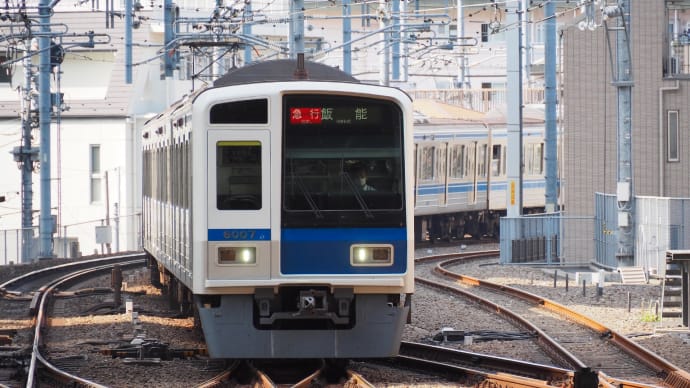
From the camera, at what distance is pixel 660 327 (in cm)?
1567

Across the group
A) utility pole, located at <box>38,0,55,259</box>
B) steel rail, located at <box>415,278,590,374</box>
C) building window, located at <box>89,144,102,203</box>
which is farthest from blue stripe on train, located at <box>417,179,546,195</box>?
building window, located at <box>89,144,102,203</box>

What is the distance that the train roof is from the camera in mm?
12258

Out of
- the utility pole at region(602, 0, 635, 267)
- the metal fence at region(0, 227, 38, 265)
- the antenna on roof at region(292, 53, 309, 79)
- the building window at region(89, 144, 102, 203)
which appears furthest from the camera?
the building window at region(89, 144, 102, 203)

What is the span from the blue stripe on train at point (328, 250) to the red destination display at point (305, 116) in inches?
35.0

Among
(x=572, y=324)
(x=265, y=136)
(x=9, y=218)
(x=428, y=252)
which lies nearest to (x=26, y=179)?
(x=428, y=252)

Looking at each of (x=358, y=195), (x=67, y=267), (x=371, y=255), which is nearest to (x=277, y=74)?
(x=358, y=195)

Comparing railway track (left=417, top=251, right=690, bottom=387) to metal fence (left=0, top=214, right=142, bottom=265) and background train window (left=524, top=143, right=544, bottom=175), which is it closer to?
metal fence (left=0, top=214, right=142, bottom=265)

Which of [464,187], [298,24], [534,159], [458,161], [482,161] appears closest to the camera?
[298,24]

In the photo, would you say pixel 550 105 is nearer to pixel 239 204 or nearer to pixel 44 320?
pixel 44 320

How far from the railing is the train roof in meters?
34.0

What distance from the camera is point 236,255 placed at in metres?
11.5

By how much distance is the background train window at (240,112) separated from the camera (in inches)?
459

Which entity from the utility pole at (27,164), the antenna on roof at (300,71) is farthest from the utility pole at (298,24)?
the utility pole at (27,164)

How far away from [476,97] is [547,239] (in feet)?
101
